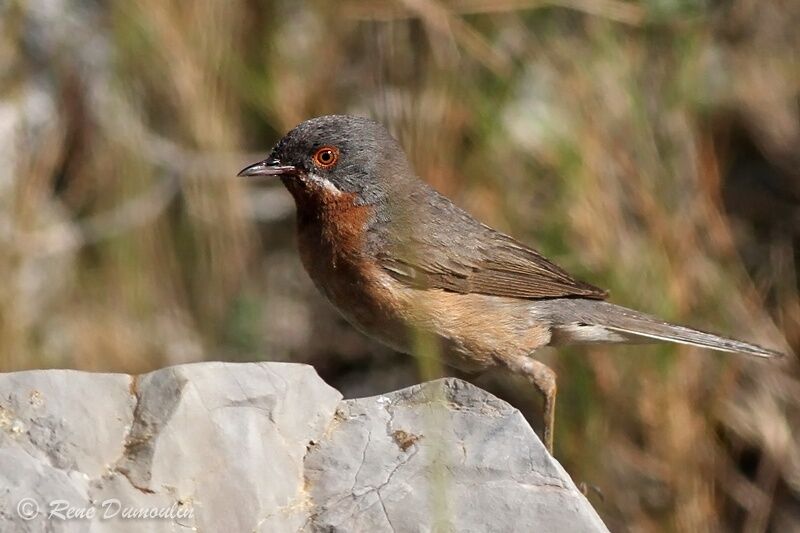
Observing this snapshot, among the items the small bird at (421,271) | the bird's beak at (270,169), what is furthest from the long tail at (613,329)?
the bird's beak at (270,169)

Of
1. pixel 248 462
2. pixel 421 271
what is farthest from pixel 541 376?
pixel 248 462

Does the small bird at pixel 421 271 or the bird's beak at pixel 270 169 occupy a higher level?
the bird's beak at pixel 270 169

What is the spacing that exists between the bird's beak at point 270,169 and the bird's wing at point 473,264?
0.59 metres

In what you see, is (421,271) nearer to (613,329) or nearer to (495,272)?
(495,272)

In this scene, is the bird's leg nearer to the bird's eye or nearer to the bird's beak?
the bird's eye

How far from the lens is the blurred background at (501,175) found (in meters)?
6.89

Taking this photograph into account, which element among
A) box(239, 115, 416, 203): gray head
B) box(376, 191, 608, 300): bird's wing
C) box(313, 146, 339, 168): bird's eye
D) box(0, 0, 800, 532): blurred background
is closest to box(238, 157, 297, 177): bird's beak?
box(239, 115, 416, 203): gray head

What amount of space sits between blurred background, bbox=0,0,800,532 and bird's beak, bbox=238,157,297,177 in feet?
6.39

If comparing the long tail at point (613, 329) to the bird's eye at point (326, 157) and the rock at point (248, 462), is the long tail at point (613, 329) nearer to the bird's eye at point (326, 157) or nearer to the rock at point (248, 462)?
the bird's eye at point (326, 157)

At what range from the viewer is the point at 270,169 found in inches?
212

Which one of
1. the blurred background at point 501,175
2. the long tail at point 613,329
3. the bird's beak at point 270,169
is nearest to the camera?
the bird's beak at point 270,169

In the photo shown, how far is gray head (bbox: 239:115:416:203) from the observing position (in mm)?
5418

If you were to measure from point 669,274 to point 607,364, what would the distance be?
2.11 feet

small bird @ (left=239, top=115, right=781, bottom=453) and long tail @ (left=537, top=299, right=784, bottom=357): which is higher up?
small bird @ (left=239, top=115, right=781, bottom=453)
